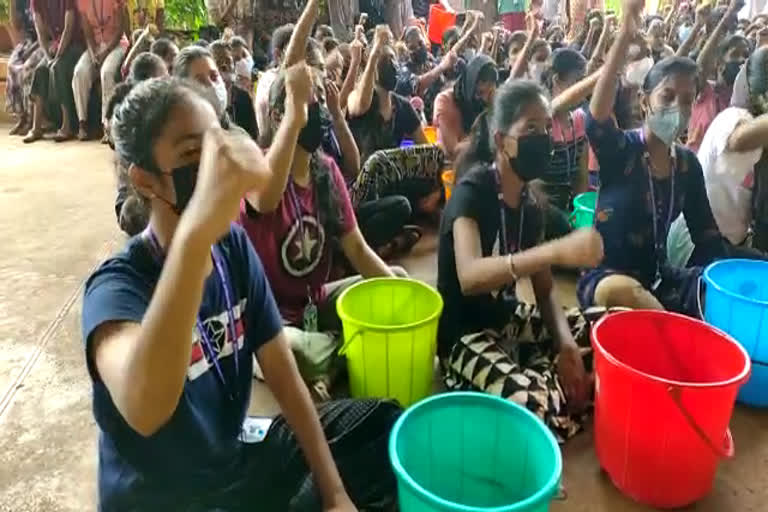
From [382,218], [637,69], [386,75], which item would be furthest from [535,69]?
[382,218]

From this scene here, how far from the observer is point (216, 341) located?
4.39 ft

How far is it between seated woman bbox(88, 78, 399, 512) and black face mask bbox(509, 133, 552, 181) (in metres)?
0.84

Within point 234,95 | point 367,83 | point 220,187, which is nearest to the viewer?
point 220,187

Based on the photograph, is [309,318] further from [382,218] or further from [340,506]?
[382,218]

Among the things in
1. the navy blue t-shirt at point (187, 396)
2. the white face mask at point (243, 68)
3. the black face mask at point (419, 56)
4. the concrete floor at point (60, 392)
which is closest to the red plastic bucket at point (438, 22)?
the black face mask at point (419, 56)

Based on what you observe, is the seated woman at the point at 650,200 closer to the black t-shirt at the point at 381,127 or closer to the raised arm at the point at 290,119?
the raised arm at the point at 290,119

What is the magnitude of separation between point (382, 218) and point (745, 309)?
176cm

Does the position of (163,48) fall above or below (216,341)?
above

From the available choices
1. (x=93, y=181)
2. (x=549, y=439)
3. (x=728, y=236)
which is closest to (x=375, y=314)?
(x=549, y=439)

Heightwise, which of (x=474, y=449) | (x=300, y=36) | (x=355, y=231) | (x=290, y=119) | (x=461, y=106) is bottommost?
(x=474, y=449)

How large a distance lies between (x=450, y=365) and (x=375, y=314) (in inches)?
12.2

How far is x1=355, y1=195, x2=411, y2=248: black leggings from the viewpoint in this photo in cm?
334

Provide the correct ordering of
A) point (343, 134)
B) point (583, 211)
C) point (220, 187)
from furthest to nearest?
point (583, 211) < point (343, 134) < point (220, 187)

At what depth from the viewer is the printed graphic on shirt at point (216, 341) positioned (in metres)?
1.29
